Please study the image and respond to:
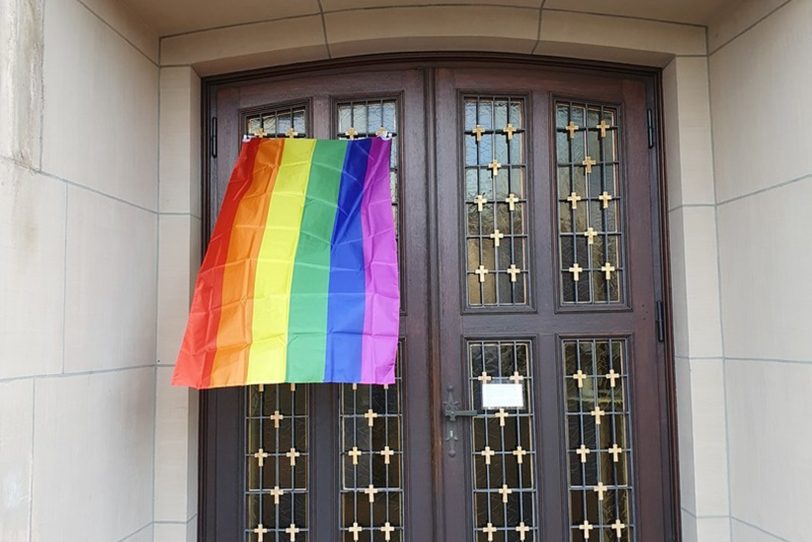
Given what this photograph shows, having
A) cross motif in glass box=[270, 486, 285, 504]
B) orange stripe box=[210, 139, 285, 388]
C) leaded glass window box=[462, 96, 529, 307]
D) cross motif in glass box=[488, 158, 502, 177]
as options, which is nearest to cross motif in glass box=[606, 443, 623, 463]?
leaded glass window box=[462, 96, 529, 307]

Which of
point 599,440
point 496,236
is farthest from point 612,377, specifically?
point 496,236

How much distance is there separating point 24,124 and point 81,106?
305 mm

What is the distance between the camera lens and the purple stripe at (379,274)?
2.29m

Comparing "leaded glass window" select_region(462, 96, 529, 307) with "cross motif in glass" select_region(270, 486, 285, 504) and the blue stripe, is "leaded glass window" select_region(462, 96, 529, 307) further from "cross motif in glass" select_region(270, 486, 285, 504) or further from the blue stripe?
"cross motif in glass" select_region(270, 486, 285, 504)

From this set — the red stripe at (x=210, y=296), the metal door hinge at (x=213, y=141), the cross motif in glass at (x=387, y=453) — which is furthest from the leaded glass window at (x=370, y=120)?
the cross motif in glass at (x=387, y=453)

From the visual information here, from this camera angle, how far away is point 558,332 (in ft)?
8.75

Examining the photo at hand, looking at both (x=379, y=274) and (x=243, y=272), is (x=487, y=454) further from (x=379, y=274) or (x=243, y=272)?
(x=243, y=272)

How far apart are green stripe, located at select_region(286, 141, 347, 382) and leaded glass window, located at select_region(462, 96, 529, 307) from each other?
566 millimetres

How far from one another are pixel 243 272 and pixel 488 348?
3.31 feet

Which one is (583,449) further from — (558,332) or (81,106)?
(81,106)

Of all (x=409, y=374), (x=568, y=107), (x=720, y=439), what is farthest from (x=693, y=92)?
(x=409, y=374)

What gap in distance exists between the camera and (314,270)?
238 cm

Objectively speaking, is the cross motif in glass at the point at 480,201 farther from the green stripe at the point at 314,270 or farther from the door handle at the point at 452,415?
the door handle at the point at 452,415

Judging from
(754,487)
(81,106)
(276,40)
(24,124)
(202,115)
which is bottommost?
(754,487)
